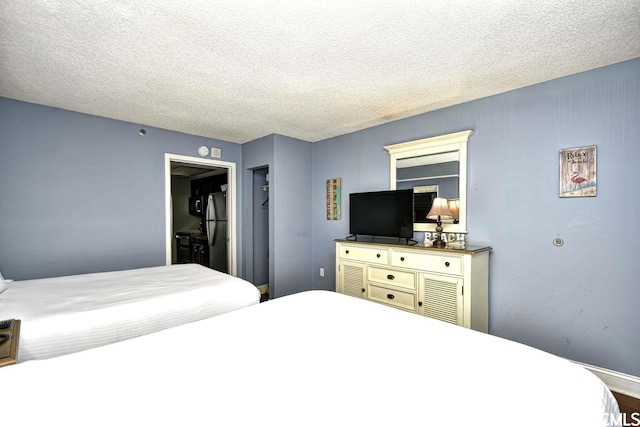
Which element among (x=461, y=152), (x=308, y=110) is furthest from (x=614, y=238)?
(x=308, y=110)

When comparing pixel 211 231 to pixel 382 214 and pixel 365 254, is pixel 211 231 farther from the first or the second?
pixel 382 214

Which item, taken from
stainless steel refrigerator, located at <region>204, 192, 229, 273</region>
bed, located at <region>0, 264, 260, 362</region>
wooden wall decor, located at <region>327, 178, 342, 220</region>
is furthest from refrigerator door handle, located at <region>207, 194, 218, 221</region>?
bed, located at <region>0, 264, 260, 362</region>

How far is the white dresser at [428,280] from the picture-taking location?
2385 mm

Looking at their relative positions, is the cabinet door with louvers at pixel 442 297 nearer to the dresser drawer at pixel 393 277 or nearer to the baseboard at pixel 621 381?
the dresser drawer at pixel 393 277

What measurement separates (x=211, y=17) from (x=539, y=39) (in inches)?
79.8

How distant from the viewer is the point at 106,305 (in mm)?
1718

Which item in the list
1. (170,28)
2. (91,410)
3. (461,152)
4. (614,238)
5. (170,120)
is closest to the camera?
(91,410)

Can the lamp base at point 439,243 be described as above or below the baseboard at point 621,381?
above

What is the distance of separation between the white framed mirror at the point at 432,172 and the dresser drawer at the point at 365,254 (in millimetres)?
524

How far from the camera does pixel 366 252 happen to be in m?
3.11

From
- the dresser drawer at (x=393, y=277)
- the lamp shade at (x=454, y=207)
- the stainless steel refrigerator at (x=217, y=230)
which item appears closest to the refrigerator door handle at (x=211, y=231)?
the stainless steel refrigerator at (x=217, y=230)

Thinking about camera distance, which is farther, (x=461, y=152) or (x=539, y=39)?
(x=461, y=152)

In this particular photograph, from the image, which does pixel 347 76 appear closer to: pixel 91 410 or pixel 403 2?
pixel 403 2

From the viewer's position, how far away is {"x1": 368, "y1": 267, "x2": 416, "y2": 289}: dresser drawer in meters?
2.72
